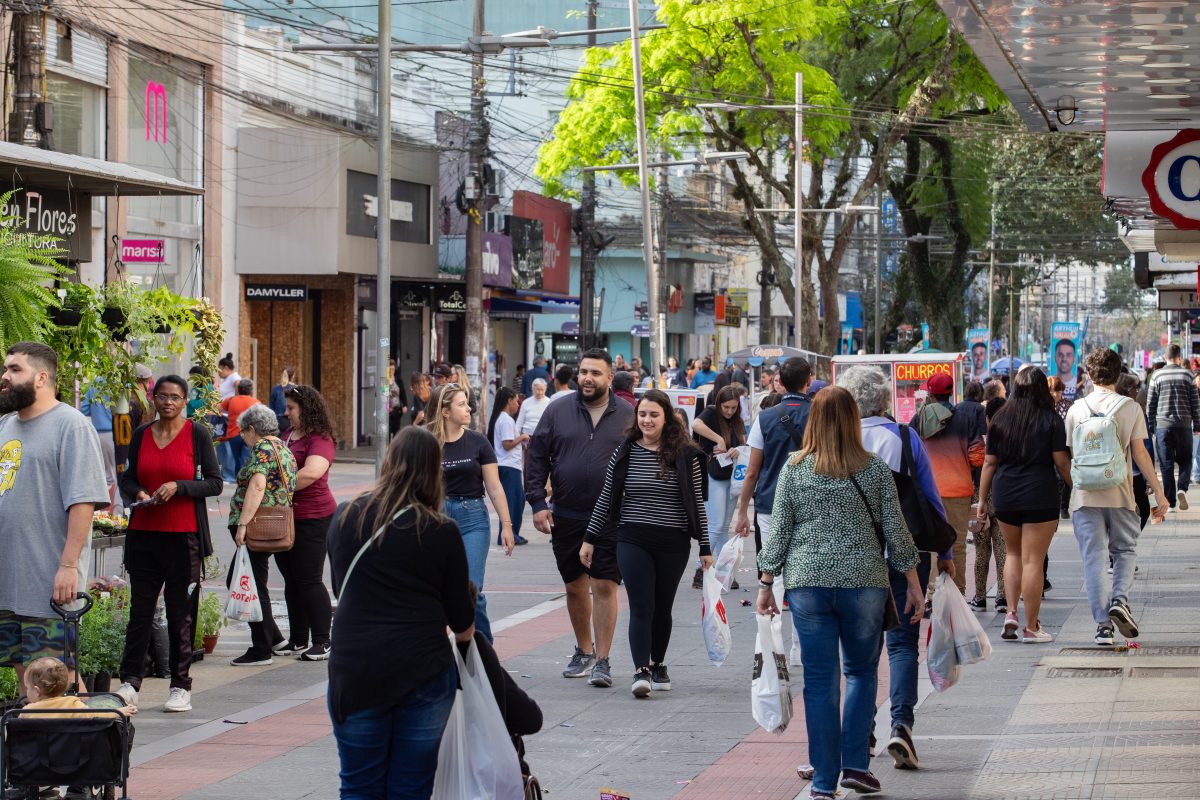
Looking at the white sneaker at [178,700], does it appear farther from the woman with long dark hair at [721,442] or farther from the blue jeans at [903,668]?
the woman with long dark hair at [721,442]

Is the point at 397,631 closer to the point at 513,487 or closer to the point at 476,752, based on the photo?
the point at 476,752

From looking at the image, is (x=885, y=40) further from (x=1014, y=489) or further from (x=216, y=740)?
(x=216, y=740)

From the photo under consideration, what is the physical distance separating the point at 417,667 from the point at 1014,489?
6.39 m

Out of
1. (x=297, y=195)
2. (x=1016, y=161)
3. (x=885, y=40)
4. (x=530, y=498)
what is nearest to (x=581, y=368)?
(x=530, y=498)

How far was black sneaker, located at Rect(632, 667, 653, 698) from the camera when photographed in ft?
30.3

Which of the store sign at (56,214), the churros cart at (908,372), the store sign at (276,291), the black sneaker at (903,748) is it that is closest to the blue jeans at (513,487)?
the store sign at (56,214)

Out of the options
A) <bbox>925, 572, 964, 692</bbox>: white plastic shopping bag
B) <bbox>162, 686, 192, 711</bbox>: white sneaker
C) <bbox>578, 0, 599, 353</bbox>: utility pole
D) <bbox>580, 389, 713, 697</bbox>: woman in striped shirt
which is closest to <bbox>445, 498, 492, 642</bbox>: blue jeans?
<bbox>580, 389, 713, 697</bbox>: woman in striped shirt

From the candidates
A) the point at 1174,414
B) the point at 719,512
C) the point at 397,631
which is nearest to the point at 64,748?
the point at 397,631

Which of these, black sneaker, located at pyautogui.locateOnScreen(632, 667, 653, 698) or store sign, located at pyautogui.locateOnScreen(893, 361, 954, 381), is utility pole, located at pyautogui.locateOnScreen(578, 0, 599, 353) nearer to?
store sign, located at pyautogui.locateOnScreen(893, 361, 954, 381)

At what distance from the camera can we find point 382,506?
17.3 ft

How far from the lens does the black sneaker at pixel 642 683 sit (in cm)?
923

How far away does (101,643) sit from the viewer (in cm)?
901

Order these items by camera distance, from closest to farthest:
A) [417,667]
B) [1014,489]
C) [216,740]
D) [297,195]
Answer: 1. [417,667]
2. [216,740]
3. [1014,489]
4. [297,195]

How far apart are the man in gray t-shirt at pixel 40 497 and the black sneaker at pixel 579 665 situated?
3.69 meters
